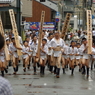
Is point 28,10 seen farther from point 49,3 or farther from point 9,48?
point 9,48

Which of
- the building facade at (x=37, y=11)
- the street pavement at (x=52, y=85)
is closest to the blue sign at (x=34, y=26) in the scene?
the building facade at (x=37, y=11)

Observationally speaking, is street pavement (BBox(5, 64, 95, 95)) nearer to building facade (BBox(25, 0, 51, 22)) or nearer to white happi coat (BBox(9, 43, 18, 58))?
white happi coat (BBox(9, 43, 18, 58))

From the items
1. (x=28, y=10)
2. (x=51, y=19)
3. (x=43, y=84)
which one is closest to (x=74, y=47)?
(x=43, y=84)

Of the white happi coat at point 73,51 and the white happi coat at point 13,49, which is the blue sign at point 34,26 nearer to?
the white happi coat at point 73,51

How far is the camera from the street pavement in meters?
9.04

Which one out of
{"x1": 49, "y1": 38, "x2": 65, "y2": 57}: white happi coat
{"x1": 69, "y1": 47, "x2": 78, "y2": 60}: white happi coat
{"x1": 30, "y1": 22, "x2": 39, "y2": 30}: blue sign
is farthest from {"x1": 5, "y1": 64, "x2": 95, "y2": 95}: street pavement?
{"x1": 30, "y1": 22, "x2": 39, "y2": 30}: blue sign

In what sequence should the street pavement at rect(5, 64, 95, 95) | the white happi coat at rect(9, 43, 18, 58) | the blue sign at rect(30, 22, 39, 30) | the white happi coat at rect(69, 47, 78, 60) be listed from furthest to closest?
the blue sign at rect(30, 22, 39, 30) → the white happi coat at rect(69, 47, 78, 60) → the white happi coat at rect(9, 43, 18, 58) → the street pavement at rect(5, 64, 95, 95)

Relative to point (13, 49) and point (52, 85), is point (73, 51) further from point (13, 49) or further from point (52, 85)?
point (52, 85)

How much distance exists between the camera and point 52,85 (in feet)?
33.5

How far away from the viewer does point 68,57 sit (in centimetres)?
1366

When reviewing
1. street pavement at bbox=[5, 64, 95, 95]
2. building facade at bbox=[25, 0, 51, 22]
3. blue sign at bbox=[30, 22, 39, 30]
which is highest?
building facade at bbox=[25, 0, 51, 22]

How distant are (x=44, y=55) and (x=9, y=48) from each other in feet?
5.04

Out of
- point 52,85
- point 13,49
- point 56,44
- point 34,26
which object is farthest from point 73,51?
point 34,26

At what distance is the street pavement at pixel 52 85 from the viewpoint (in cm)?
904
